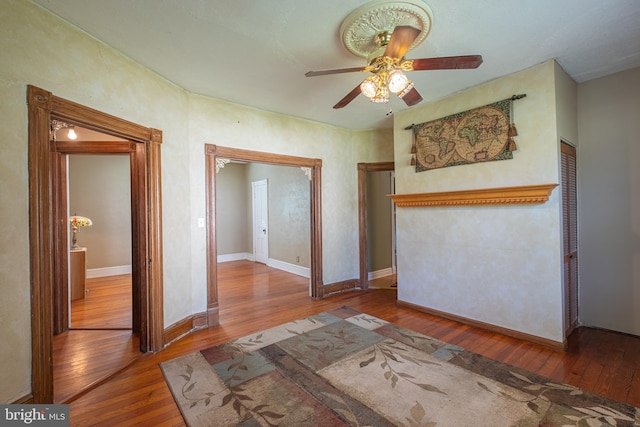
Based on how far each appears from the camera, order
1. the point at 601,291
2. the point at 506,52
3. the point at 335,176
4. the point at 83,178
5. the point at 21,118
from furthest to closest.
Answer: the point at 83,178
the point at 335,176
the point at 601,291
the point at 506,52
the point at 21,118

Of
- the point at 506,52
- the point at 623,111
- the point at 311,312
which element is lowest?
the point at 311,312

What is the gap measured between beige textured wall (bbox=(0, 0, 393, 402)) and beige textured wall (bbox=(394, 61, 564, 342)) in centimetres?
114

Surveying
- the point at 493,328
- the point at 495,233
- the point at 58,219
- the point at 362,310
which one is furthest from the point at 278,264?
the point at 495,233

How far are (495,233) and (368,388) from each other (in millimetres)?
2070

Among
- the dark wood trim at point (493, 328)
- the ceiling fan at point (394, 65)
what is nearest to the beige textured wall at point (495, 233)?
the dark wood trim at point (493, 328)

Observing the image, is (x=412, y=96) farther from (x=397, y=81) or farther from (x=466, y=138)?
A: (x=466, y=138)

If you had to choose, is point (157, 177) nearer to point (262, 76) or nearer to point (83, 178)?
point (262, 76)

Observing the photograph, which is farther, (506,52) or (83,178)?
(83,178)

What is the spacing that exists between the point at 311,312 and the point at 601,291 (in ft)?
10.6

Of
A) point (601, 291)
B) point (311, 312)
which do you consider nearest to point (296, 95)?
point (311, 312)

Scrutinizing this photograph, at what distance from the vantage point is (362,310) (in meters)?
3.71

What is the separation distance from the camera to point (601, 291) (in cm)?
294

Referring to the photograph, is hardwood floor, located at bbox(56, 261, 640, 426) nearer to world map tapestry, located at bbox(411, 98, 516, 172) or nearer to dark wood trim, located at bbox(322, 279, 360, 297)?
dark wood trim, located at bbox(322, 279, 360, 297)

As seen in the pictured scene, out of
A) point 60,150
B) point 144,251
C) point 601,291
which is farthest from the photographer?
point 60,150
